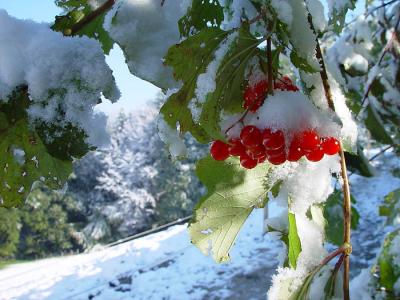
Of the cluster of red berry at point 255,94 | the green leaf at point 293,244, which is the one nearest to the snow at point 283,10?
the cluster of red berry at point 255,94

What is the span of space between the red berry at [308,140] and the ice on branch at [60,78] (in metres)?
0.34

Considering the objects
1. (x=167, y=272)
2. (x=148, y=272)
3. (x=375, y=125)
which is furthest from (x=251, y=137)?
(x=148, y=272)

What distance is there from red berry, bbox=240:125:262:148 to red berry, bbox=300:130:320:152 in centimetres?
8

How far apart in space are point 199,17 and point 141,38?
11cm

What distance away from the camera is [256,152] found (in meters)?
0.74

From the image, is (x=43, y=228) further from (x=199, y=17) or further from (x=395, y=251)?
(x=199, y=17)

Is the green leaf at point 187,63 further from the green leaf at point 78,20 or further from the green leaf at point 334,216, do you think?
the green leaf at point 334,216

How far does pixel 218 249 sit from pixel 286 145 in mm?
345

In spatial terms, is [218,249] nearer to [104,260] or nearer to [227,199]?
[227,199]

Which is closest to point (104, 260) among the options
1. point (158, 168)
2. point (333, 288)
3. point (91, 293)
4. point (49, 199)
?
point (91, 293)

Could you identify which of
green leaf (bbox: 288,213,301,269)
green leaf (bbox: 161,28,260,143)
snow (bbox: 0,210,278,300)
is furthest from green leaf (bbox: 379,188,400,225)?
snow (bbox: 0,210,278,300)

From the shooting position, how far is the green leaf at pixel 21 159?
714 mm

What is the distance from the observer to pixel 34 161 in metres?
0.79

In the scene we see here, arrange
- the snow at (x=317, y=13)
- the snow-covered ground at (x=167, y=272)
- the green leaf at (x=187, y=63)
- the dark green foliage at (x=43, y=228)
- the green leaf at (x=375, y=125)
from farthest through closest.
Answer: the dark green foliage at (x=43, y=228) < the snow-covered ground at (x=167, y=272) < the green leaf at (x=375, y=125) < the snow at (x=317, y=13) < the green leaf at (x=187, y=63)
